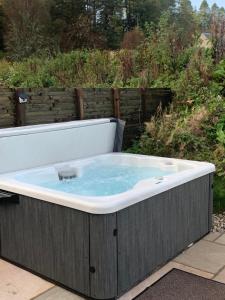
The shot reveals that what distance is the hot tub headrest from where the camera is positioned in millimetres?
3381

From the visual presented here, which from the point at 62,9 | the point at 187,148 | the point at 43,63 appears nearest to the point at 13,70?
the point at 43,63

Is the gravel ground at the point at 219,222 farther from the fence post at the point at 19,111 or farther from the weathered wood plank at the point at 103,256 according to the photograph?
the fence post at the point at 19,111

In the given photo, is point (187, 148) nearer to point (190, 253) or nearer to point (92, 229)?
point (190, 253)

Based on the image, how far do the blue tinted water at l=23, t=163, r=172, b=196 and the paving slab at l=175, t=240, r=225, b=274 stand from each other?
78 centimetres

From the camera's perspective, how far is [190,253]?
125 inches

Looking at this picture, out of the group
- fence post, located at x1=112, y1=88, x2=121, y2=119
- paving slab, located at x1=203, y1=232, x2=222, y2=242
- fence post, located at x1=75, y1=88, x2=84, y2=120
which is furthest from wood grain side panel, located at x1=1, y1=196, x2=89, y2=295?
fence post, located at x1=112, y1=88, x2=121, y2=119

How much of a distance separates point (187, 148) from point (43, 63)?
5.06 metres

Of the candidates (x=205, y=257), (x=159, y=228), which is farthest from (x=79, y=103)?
(x=205, y=257)

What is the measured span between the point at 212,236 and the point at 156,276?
940mm

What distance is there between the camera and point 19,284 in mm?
2691

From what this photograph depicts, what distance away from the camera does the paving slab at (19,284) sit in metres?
2.55

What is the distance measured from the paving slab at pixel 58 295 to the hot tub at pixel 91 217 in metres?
0.05

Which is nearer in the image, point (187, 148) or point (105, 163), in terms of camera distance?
point (105, 163)

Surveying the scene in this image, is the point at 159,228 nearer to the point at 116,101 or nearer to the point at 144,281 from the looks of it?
the point at 144,281
